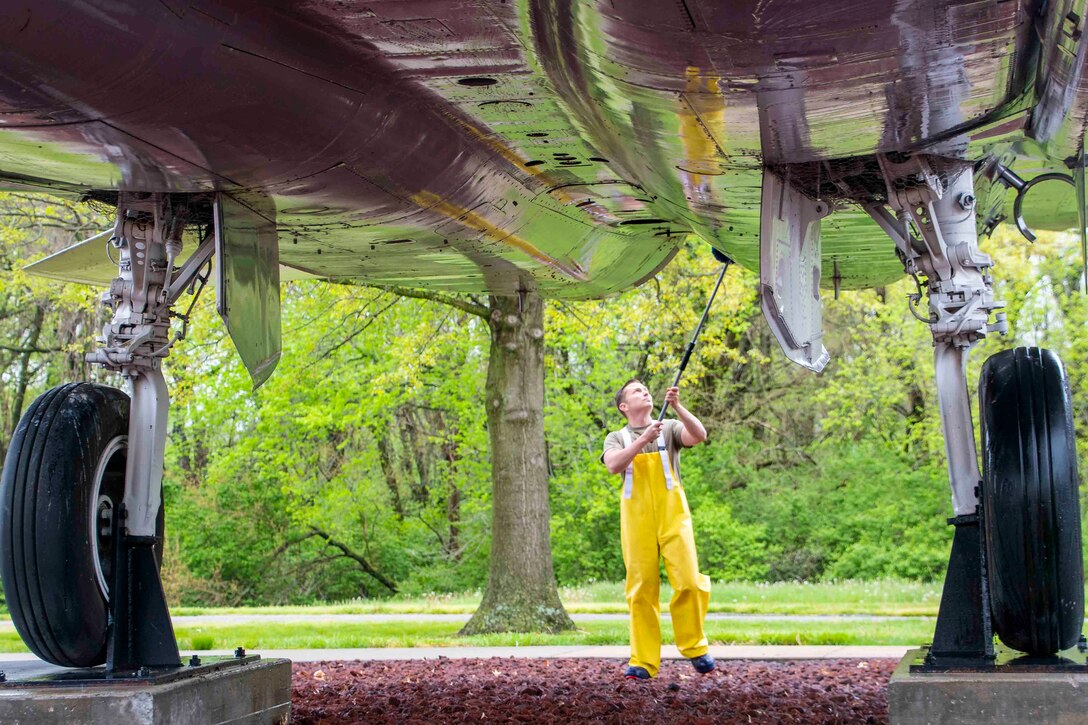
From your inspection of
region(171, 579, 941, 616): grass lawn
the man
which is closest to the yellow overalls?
the man

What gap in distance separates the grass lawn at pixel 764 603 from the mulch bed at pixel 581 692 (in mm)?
5489

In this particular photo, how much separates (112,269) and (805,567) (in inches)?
705

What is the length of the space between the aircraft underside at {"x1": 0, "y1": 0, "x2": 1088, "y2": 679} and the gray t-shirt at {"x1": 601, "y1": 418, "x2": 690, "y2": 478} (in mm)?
1058

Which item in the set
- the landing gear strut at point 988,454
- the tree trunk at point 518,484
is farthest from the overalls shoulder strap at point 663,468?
the tree trunk at point 518,484

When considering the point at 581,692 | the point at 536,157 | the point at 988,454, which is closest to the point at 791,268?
the point at 988,454

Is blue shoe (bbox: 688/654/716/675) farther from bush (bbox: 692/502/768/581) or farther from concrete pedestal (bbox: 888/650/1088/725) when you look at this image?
bush (bbox: 692/502/768/581)

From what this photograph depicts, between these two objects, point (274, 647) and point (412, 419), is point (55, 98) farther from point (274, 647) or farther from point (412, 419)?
point (412, 419)

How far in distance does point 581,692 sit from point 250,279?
2.72m

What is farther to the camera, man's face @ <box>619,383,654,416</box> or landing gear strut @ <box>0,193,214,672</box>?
man's face @ <box>619,383,654,416</box>

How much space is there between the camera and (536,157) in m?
4.56

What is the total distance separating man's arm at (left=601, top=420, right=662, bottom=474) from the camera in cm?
549

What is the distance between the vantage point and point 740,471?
23.2 metres

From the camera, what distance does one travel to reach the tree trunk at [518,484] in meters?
10.1

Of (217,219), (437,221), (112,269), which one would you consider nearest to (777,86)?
(437,221)
